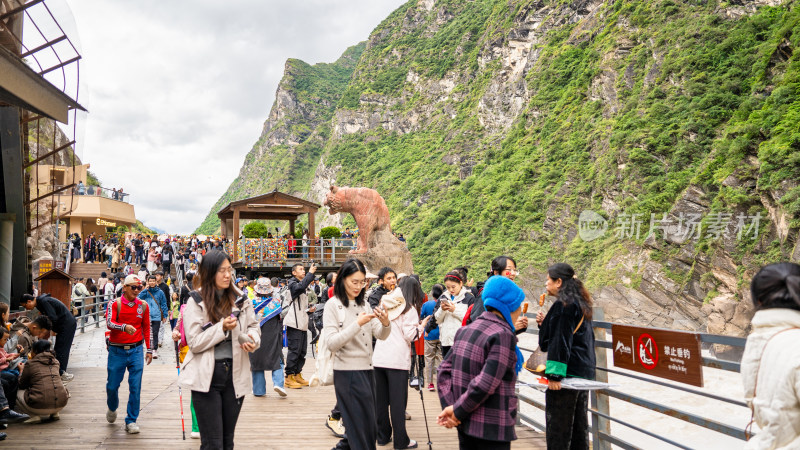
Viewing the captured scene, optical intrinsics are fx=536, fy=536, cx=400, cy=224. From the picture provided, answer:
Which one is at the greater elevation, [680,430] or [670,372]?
[670,372]

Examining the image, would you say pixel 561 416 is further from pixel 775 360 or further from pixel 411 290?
pixel 411 290

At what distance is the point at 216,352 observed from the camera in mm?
3256

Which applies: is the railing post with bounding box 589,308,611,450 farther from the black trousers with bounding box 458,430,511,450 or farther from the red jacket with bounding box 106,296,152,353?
the red jacket with bounding box 106,296,152,353

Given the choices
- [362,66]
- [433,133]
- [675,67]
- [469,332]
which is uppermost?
[362,66]

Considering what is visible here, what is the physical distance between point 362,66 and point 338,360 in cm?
8545

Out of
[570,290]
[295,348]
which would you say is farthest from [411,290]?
[295,348]

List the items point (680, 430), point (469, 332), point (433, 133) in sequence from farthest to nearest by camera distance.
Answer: point (433, 133) → point (680, 430) → point (469, 332)

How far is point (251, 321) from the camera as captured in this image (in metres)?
3.50

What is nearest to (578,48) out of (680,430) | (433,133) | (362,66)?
(433,133)

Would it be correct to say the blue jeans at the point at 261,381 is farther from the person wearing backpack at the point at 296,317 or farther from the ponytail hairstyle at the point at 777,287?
the ponytail hairstyle at the point at 777,287

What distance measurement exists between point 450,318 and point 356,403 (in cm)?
258

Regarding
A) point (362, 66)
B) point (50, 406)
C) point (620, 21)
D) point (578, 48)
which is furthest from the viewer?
point (362, 66)

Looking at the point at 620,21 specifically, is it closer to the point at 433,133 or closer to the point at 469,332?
the point at 433,133

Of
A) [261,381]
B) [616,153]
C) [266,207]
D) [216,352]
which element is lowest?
[261,381]
